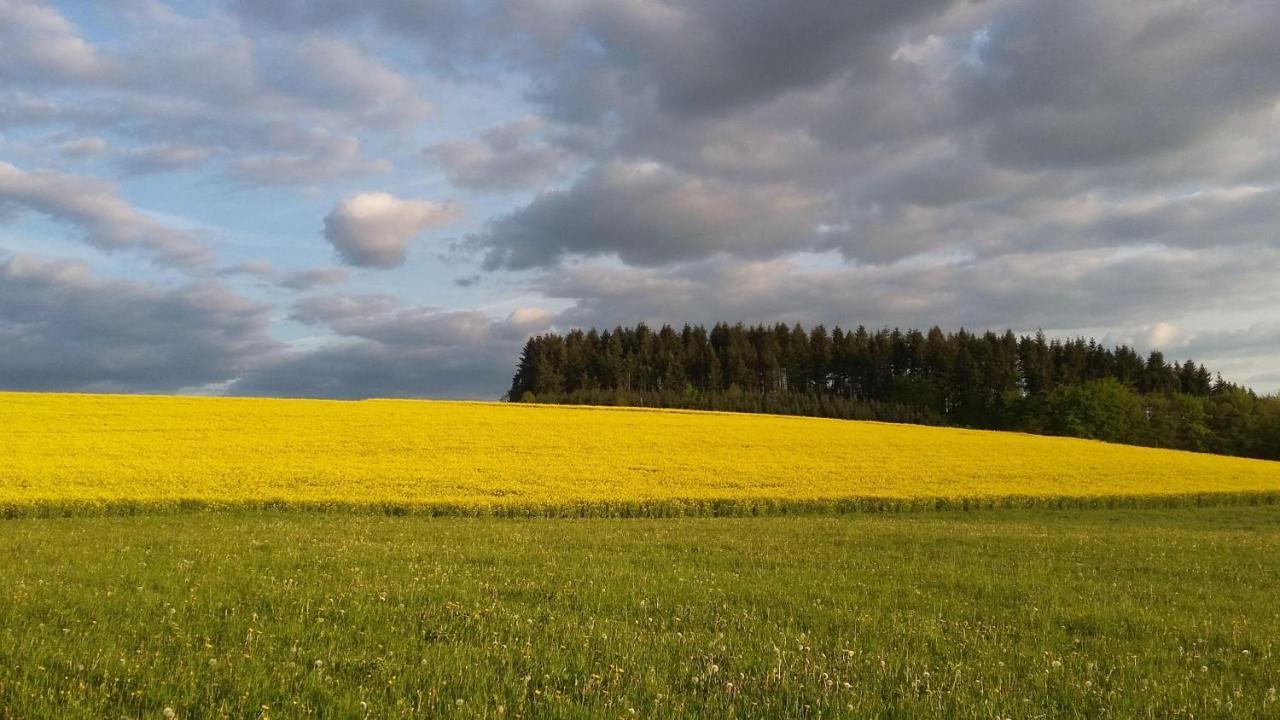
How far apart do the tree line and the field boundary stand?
65.3 meters

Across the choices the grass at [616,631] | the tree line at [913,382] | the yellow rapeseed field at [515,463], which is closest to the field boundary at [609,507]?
the yellow rapeseed field at [515,463]

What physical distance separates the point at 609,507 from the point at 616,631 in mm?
20203

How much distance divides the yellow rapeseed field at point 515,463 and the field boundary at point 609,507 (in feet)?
0.23

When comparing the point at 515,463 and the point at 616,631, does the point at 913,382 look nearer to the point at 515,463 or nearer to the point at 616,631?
the point at 515,463

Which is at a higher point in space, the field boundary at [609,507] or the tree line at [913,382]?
the tree line at [913,382]

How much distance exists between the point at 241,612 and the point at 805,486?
27.4 m

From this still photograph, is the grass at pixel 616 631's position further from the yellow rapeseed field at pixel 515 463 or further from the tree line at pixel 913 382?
the tree line at pixel 913 382

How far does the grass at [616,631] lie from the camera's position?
5957 millimetres

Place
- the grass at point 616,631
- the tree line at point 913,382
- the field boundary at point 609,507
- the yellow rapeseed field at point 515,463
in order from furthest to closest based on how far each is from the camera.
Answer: the tree line at point 913,382 → the yellow rapeseed field at point 515,463 → the field boundary at point 609,507 → the grass at point 616,631

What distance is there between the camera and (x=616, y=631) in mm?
7953

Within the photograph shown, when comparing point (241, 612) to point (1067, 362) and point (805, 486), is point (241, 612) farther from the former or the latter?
point (1067, 362)

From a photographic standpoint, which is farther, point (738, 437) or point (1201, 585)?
point (738, 437)

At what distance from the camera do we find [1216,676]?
7.59 meters

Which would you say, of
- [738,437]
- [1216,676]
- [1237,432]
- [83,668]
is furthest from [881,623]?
[1237,432]
